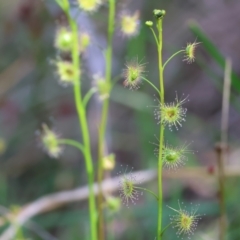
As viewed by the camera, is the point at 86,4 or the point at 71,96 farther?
the point at 71,96

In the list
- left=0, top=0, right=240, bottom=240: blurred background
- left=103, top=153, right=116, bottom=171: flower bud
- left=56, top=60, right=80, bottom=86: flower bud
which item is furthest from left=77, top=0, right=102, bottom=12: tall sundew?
left=0, top=0, right=240, bottom=240: blurred background

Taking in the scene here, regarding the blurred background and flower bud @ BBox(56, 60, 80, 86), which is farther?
the blurred background

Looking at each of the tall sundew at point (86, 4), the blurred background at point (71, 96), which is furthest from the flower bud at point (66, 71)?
the blurred background at point (71, 96)

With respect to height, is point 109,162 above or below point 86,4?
below

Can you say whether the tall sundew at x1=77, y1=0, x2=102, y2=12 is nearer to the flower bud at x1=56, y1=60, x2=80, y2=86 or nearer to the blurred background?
the flower bud at x1=56, y1=60, x2=80, y2=86

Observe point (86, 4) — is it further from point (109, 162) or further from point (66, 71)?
point (109, 162)

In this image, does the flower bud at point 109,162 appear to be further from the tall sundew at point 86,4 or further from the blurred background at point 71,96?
the blurred background at point 71,96

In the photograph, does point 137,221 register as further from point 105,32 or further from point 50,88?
point 105,32

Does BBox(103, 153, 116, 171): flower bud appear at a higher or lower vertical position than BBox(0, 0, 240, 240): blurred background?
lower

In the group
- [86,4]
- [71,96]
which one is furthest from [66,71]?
[71,96]

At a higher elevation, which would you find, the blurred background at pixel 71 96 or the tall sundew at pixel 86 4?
the blurred background at pixel 71 96

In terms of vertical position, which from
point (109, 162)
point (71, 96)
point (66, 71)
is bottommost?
point (109, 162)
